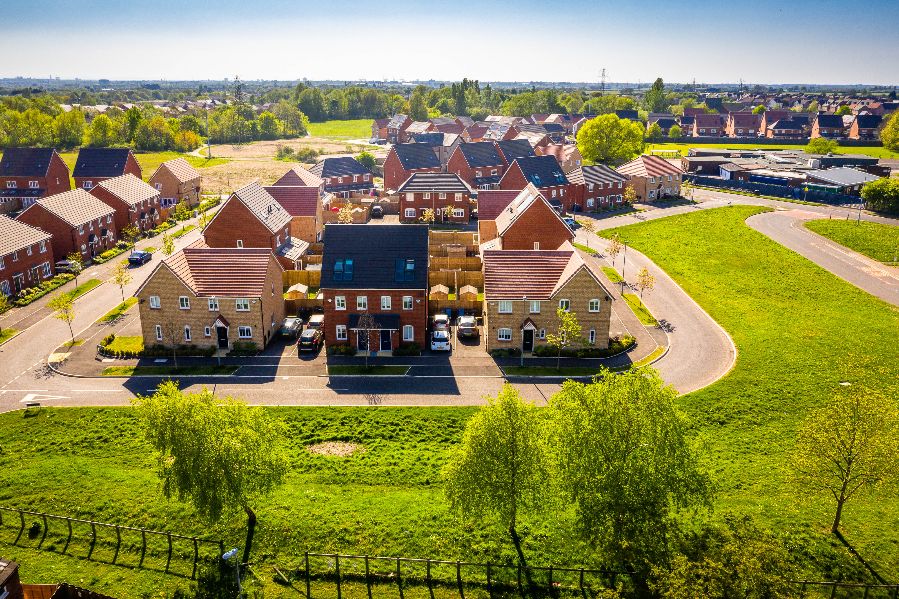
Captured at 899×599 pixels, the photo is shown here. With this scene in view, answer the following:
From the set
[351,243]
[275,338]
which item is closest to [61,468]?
[275,338]

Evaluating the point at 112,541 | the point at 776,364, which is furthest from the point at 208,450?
the point at 776,364

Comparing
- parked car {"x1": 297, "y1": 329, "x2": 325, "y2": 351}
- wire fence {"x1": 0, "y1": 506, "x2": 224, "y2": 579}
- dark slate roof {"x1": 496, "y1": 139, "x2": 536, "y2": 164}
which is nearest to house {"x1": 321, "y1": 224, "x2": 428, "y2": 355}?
parked car {"x1": 297, "y1": 329, "x2": 325, "y2": 351}

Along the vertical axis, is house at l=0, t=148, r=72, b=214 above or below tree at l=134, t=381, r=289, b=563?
above

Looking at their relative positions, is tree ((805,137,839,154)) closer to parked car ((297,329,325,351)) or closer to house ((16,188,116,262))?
parked car ((297,329,325,351))

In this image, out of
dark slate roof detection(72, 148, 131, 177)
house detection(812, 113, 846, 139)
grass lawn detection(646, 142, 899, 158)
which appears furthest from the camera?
house detection(812, 113, 846, 139)

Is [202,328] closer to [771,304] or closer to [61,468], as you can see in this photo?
[61,468]

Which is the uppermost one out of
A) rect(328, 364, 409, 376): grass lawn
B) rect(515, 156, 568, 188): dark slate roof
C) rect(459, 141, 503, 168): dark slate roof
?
rect(459, 141, 503, 168): dark slate roof

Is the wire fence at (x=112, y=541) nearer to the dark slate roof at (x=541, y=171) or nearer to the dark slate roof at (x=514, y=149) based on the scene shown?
the dark slate roof at (x=541, y=171)
